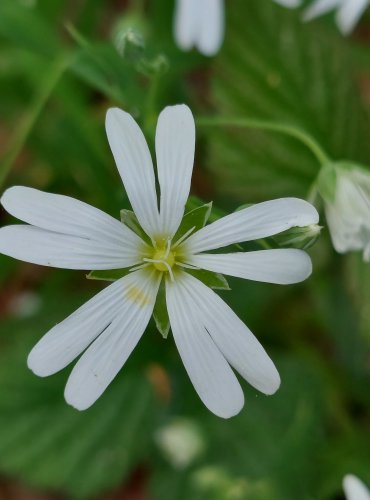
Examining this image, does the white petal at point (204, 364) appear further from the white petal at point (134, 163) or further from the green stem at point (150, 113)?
the green stem at point (150, 113)

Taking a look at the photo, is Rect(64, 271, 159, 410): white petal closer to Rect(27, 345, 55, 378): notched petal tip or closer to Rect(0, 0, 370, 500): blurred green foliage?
Rect(27, 345, 55, 378): notched petal tip

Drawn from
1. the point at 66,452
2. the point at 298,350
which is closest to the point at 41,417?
the point at 66,452

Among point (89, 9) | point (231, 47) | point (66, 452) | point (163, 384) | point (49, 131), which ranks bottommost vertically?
point (66, 452)

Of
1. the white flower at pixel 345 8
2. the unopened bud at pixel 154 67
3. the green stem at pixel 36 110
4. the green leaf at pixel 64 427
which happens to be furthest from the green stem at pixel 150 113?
the green leaf at pixel 64 427

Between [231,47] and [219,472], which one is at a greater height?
[231,47]

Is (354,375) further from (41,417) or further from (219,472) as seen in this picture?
(41,417)

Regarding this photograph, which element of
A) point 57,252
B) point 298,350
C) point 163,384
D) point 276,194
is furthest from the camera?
point 163,384

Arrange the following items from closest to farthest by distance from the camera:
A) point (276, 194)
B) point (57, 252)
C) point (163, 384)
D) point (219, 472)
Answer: point (57, 252), point (219, 472), point (276, 194), point (163, 384)
